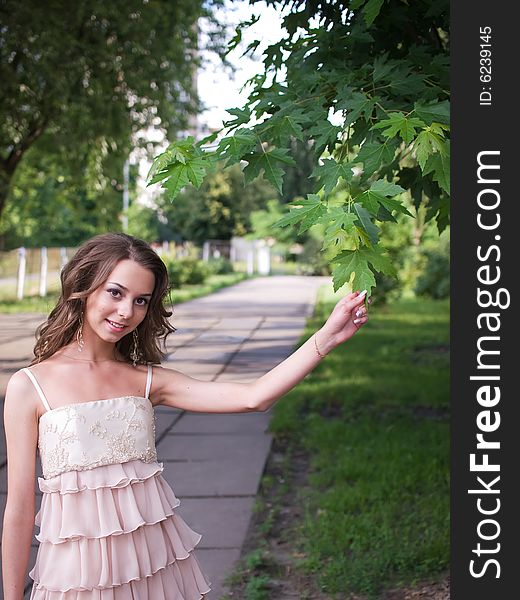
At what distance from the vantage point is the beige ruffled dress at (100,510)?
7.86ft

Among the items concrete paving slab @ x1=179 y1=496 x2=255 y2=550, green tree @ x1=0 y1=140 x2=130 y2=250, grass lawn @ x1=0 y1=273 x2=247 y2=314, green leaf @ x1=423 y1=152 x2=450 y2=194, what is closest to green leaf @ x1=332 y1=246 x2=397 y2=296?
green leaf @ x1=423 y1=152 x2=450 y2=194

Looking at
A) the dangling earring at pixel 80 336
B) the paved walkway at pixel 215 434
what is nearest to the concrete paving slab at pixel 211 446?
the paved walkway at pixel 215 434

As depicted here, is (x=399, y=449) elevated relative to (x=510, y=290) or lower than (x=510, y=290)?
lower

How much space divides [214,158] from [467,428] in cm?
114

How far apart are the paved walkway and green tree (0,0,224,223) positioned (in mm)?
3059

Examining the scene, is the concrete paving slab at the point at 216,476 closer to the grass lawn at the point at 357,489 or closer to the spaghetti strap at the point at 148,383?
the grass lawn at the point at 357,489

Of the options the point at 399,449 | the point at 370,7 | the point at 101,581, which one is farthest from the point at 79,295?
the point at 399,449

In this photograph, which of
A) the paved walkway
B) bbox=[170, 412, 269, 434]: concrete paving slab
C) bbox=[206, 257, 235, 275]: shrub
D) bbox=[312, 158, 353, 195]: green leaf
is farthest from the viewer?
bbox=[206, 257, 235, 275]: shrub

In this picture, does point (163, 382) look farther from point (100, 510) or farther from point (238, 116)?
point (238, 116)

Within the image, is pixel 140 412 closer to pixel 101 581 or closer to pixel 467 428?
pixel 101 581

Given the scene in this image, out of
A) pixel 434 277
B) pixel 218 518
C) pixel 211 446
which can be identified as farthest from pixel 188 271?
pixel 218 518

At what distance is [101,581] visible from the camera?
7.80ft

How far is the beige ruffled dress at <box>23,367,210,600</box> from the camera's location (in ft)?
7.86

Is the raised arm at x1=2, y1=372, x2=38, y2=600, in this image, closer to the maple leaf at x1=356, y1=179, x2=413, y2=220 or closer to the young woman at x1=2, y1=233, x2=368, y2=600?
the young woman at x1=2, y1=233, x2=368, y2=600
